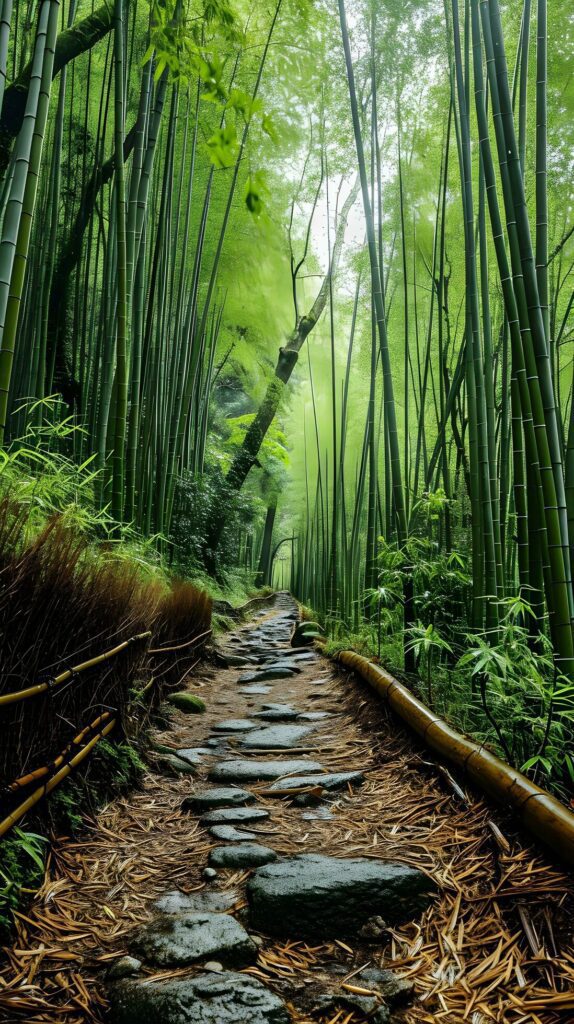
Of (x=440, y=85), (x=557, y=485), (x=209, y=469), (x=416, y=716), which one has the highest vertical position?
(x=440, y=85)

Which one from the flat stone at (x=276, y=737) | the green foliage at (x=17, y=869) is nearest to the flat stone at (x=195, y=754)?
the flat stone at (x=276, y=737)

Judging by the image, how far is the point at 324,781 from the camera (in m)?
1.63

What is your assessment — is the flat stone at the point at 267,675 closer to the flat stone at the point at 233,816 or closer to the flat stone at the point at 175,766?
the flat stone at the point at 175,766

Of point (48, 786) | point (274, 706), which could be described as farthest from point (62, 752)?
point (274, 706)

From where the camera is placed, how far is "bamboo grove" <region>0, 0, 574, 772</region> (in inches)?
58.6

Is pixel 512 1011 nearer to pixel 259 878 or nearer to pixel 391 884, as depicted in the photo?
pixel 391 884

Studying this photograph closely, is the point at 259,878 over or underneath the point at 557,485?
underneath

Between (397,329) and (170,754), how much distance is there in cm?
436

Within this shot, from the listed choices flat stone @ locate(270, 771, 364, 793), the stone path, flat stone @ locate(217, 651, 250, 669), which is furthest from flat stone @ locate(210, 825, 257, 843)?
flat stone @ locate(217, 651, 250, 669)

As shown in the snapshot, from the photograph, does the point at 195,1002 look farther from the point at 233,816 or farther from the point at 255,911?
the point at 233,816

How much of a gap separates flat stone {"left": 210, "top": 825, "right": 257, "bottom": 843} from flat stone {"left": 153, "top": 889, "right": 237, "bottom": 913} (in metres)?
0.22

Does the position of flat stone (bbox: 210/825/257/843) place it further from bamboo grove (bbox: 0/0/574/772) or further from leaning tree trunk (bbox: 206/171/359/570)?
leaning tree trunk (bbox: 206/171/359/570)

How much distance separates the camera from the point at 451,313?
4.40m

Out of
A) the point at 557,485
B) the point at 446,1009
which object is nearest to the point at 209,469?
the point at 557,485
